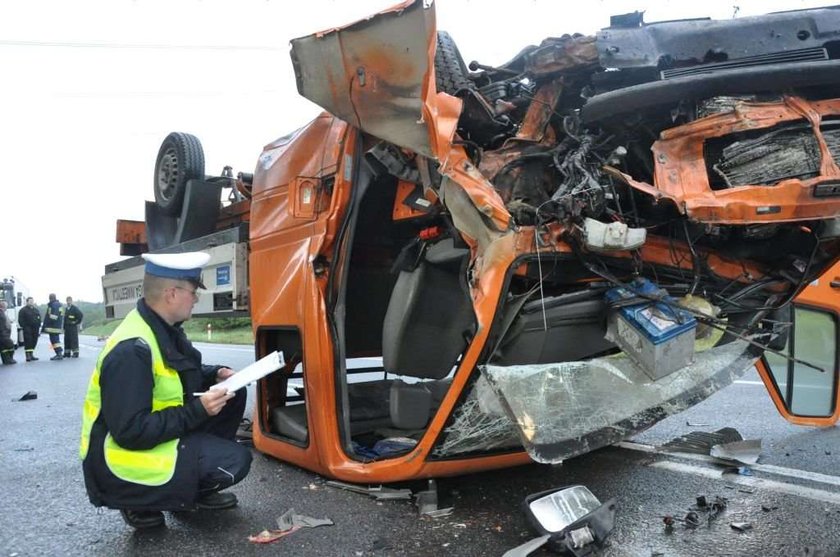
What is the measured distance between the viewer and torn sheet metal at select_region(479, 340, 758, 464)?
2.27 metres

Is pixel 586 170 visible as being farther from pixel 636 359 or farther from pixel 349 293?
pixel 349 293

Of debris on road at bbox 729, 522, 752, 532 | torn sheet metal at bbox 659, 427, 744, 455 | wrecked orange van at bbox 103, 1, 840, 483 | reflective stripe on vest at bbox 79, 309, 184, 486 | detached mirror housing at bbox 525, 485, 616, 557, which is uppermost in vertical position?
wrecked orange van at bbox 103, 1, 840, 483

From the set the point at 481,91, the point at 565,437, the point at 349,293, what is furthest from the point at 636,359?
the point at 349,293

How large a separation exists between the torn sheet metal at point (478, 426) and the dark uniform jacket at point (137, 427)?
0.98m

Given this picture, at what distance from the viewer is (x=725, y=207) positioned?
2.29 metres

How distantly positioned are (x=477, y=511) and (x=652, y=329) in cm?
104

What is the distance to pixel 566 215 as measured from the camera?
2385 millimetres

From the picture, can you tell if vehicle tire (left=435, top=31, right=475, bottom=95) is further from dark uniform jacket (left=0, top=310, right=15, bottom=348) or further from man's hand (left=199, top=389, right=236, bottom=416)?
dark uniform jacket (left=0, top=310, right=15, bottom=348)

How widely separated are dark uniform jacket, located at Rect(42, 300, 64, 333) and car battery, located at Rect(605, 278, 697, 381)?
49.6ft

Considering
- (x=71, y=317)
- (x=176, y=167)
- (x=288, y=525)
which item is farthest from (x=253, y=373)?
(x=71, y=317)

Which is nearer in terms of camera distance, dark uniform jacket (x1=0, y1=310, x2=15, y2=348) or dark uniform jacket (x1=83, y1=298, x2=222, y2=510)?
dark uniform jacket (x1=83, y1=298, x2=222, y2=510)

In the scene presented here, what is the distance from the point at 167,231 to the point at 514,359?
3.85 meters

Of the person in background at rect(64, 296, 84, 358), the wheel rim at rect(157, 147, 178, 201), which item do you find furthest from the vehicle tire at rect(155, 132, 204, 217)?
the person in background at rect(64, 296, 84, 358)

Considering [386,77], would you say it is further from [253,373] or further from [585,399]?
[585,399]
